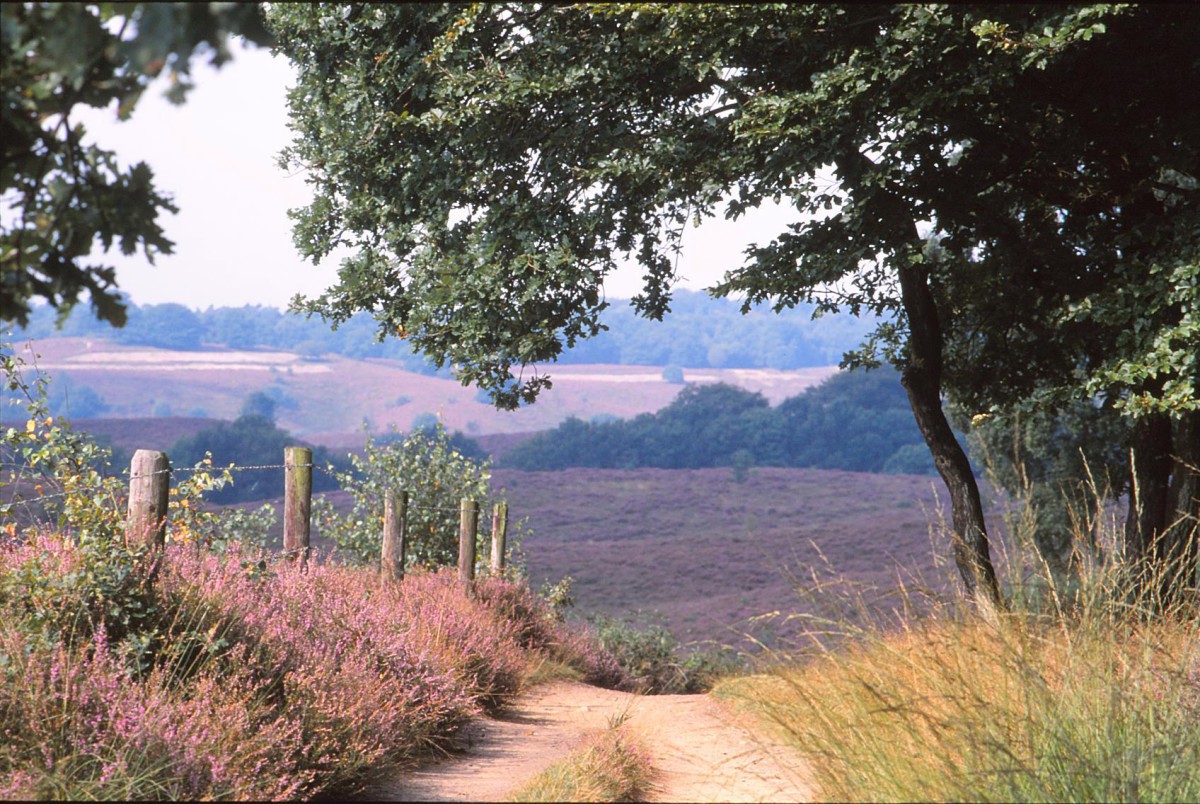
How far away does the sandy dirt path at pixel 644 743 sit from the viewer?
20.7ft

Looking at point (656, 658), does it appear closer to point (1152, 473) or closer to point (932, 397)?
point (932, 397)

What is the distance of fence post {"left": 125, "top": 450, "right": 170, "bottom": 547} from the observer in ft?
23.0

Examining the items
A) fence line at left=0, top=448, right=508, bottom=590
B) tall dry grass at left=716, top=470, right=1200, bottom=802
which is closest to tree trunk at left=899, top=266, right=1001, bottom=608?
fence line at left=0, top=448, right=508, bottom=590

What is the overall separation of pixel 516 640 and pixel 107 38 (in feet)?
33.8

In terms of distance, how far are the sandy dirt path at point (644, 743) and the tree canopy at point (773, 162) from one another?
3273mm

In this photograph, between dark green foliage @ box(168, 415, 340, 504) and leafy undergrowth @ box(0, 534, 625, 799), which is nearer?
leafy undergrowth @ box(0, 534, 625, 799)

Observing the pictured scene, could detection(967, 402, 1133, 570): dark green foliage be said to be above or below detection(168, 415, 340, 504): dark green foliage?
above

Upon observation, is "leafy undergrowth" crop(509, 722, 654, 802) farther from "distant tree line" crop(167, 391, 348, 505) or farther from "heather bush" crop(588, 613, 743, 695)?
"distant tree line" crop(167, 391, 348, 505)

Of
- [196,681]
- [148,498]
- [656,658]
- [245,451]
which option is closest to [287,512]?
[148,498]

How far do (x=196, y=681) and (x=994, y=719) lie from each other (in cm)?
442

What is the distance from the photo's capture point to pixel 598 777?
5980mm

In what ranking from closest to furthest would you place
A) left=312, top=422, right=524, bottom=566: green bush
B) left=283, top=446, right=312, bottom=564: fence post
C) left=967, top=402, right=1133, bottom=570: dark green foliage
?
left=283, top=446, right=312, bottom=564: fence post, left=312, top=422, right=524, bottom=566: green bush, left=967, top=402, right=1133, bottom=570: dark green foliage

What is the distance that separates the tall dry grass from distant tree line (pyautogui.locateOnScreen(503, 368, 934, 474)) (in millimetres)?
53669

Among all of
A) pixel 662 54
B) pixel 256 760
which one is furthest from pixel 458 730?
pixel 662 54
